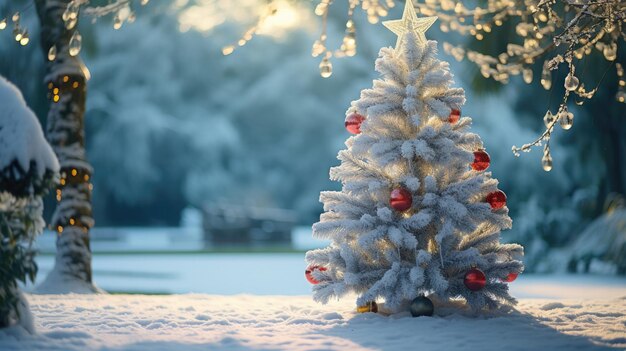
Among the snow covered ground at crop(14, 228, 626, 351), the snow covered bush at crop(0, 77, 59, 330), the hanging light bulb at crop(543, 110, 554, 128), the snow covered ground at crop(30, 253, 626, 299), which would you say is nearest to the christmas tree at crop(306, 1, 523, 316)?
the snow covered ground at crop(14, 228, 626, 351)

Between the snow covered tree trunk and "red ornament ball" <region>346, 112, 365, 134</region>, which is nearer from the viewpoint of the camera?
"red ornament ball" <region>346, 112, 365, 134</region>

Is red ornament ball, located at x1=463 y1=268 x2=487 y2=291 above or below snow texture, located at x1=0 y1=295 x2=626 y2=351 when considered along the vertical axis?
above

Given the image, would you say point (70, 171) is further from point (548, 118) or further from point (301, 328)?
point (548, 118)

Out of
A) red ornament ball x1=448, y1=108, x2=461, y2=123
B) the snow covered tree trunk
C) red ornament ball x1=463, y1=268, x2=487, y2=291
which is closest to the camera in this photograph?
red ornament ball x1=463, y1=268, x2=487, y2=291

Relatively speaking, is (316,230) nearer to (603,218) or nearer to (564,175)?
(603,218)

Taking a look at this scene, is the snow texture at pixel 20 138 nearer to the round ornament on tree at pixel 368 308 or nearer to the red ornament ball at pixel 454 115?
the round ornament on tree at pixel 368 308

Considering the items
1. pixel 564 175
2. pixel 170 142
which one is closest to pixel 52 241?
pixel 170 142

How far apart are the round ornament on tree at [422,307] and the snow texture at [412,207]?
10cm

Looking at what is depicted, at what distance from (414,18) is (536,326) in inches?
128

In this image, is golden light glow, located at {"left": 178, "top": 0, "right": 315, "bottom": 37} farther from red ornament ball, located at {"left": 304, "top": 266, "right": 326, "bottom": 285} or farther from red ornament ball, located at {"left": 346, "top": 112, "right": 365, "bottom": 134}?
red ornament ball, located at {"left": 304, "top": 266, "right": 326, "bottom": 285}

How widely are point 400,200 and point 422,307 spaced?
3.34ft

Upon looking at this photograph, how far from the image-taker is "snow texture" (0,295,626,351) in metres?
6.09

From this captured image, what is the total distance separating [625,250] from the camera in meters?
14.7

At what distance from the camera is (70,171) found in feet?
35.1
